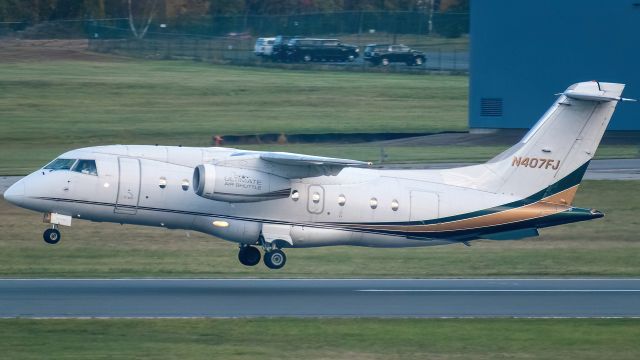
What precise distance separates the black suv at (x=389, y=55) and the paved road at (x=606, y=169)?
132ft

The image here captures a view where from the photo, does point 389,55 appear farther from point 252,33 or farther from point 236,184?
point 236,184

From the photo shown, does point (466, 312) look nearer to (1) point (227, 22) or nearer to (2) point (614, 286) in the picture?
(2) point (614, 286)

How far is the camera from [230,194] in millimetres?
27750

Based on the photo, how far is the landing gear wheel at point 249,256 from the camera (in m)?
30.4

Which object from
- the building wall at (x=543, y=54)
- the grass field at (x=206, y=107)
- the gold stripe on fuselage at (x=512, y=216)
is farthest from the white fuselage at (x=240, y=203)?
the building wall at (x=543, y=54)

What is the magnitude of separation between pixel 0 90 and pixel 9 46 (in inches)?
676

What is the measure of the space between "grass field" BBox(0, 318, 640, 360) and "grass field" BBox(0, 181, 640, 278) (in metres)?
7.95

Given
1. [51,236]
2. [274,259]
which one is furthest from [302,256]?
[51,236]

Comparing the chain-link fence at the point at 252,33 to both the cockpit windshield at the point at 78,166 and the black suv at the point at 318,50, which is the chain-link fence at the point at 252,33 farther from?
the cockpit windshield at the point at 78,166

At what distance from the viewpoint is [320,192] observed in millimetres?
28938

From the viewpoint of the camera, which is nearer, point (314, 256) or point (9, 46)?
point (314, 256)

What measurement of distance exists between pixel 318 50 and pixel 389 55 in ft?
18.7

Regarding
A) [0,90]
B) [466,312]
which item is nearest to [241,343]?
[466,312]

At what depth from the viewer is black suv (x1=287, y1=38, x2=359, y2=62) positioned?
89188 millimetres
